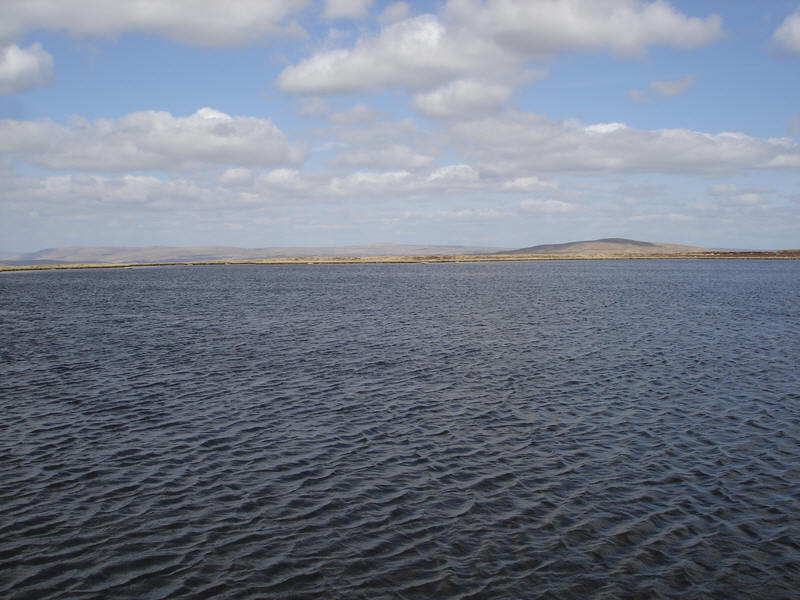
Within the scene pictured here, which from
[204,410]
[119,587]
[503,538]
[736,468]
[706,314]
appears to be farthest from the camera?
[706,314]

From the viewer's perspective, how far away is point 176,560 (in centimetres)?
1452

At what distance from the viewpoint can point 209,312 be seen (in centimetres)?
7294

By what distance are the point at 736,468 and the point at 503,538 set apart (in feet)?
32.6

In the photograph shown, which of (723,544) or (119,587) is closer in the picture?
(119,587)

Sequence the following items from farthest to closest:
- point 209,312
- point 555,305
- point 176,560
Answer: point 555,305
point 209,312
point 176,560

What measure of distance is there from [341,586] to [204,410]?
16374 mm

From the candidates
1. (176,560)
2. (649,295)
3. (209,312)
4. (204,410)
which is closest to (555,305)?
(649,295)

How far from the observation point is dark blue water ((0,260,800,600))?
1401cm

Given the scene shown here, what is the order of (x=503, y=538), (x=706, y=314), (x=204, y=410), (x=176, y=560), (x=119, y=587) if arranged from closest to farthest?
(x=119, y=587), (x=176, y=560), (x=503, y=538), (x=204, y=410), (x=706, y=314)

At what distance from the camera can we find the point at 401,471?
20203 mm

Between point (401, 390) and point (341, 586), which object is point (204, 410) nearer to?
point (401, 390)

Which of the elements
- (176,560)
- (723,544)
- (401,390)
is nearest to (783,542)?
(723,544)

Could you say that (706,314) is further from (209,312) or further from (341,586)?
(341,586)

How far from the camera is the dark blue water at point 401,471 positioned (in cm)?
1401
